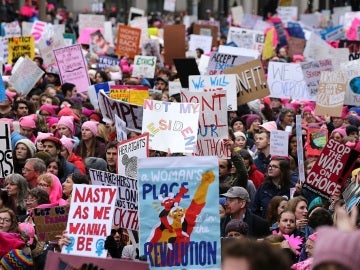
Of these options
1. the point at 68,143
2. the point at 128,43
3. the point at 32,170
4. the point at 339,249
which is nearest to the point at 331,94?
the point at 68,143

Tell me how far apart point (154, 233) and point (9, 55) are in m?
15.1

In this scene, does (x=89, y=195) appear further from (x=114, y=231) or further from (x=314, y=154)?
(x=314, y=154)

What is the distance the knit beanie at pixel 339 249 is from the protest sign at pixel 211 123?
24.9 ft

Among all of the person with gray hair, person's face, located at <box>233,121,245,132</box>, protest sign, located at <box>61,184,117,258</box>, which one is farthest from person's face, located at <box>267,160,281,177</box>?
protest sign, located at <box>61,184,117,258</box>

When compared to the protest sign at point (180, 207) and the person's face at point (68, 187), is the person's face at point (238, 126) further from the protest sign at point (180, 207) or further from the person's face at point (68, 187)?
the protest sign at point (180, 207)

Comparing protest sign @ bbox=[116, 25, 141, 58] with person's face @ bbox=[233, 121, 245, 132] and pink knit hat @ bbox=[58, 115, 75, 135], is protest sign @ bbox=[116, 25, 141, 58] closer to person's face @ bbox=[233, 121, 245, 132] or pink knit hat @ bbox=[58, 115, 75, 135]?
person's face @ bbox=[233, 121, 245, 132]

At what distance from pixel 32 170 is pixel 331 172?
249 cm

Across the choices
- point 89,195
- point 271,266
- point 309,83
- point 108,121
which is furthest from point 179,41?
point 271,266

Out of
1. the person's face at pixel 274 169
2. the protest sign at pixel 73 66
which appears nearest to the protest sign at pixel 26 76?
the protest sign at pixel 73 66

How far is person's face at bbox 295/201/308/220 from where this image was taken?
29.7ft

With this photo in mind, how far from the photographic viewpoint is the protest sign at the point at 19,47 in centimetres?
2203

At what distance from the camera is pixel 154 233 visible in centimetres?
743

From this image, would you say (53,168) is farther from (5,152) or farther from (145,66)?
(145,66)

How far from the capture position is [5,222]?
8.34 meters
